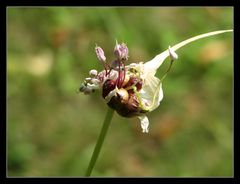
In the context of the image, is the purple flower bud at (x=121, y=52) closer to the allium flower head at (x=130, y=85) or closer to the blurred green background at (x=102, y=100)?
the allium flower head at (x=130, y=85)

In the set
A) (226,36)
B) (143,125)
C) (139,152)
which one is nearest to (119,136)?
(139,152)

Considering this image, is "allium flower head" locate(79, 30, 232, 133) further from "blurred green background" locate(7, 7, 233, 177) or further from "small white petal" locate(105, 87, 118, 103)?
"blurred green background" locate(7, 7, 233, 177)

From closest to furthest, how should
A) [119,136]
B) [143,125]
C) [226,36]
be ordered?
1. [143,125]
2. [119,136]
3. [226,36]

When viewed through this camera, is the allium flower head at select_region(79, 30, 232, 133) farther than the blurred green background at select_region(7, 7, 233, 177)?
No

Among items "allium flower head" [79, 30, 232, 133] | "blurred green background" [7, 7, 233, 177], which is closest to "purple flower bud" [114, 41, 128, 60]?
"allium flower head" [79, 30, 232, 133]

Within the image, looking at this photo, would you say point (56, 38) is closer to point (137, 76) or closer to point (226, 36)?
point (226, 36)

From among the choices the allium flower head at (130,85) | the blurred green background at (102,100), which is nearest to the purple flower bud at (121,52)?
the allium flower head at (130,85)
